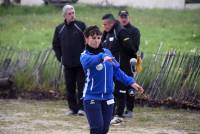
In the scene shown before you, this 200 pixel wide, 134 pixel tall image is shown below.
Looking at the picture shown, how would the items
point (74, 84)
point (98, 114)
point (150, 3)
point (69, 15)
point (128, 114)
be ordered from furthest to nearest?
point (150, 3), point (74, 84), point (128, 114), point (69, 15), point (98, 114)

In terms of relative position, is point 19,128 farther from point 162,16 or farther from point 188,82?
point 162,16

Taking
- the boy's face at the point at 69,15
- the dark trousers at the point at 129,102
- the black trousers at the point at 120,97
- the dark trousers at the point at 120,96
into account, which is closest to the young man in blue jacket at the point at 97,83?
the black trousers at the point at 120,97

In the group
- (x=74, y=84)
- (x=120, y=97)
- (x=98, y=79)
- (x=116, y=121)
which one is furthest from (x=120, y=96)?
(x=98, y=79)

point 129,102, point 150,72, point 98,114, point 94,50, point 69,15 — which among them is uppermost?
point 69,15

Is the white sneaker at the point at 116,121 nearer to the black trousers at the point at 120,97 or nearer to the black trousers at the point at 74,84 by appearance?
the black trousers at the point at 120,97

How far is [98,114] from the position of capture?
7840 mm

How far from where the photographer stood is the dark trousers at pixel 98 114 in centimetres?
782

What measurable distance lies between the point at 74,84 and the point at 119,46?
132 centimetres

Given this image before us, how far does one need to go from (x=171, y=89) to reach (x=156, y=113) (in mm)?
862

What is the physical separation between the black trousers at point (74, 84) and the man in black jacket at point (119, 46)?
0.81m

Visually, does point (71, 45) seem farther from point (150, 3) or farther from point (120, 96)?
point (150, 3)

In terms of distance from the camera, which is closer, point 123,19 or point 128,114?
point 123,19

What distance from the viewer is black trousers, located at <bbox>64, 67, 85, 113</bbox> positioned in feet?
36.9

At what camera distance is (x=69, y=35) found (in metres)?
11.2
